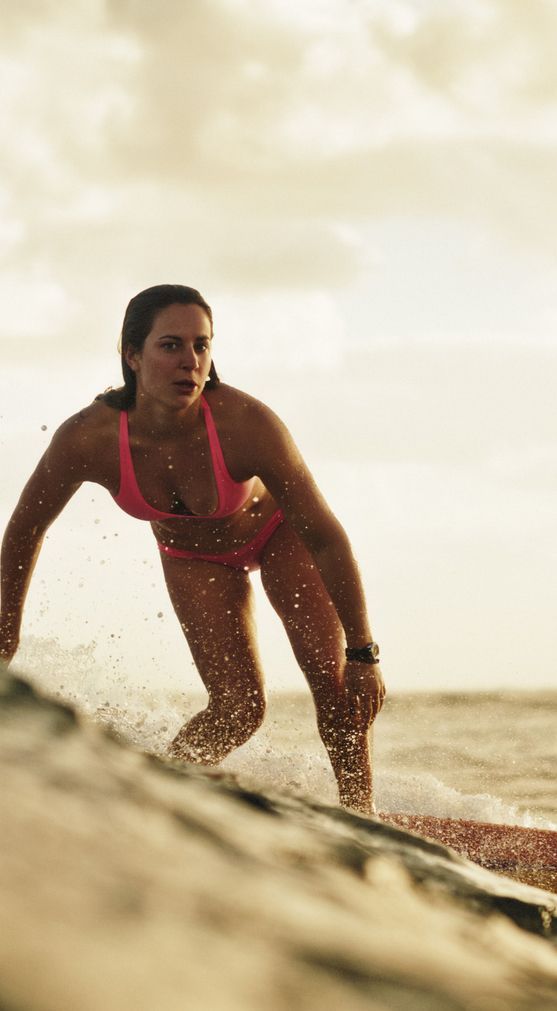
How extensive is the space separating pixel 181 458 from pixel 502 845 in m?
2.12

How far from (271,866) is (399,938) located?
0.21ft

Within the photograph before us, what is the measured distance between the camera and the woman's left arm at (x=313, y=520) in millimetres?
3400

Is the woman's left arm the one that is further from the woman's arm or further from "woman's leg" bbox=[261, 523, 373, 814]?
"woman's leg" bbox=[261, 523, 373, 814]

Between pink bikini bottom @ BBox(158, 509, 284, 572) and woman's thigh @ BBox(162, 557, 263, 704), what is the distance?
0.02 meters

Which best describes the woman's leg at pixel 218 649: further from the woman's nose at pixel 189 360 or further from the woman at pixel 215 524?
the woman's nose at pixel 189 360

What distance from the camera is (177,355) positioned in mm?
3342

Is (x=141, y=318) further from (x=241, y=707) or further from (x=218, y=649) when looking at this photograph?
(x=241, y=707)

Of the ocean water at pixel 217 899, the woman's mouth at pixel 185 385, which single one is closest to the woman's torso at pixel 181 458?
the woman's mouth at pixel 185 385

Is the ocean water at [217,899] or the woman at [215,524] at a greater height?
the woman at [215,524]

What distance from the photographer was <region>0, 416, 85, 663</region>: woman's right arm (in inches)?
138

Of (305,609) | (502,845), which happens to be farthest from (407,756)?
(305,609)

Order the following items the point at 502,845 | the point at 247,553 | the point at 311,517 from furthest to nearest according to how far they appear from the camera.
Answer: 1. the point at 502,845
2. the point at 247,553
3. the point at 311,517

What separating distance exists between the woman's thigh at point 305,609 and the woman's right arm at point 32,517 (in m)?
0.69

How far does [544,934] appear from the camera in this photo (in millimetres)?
603
